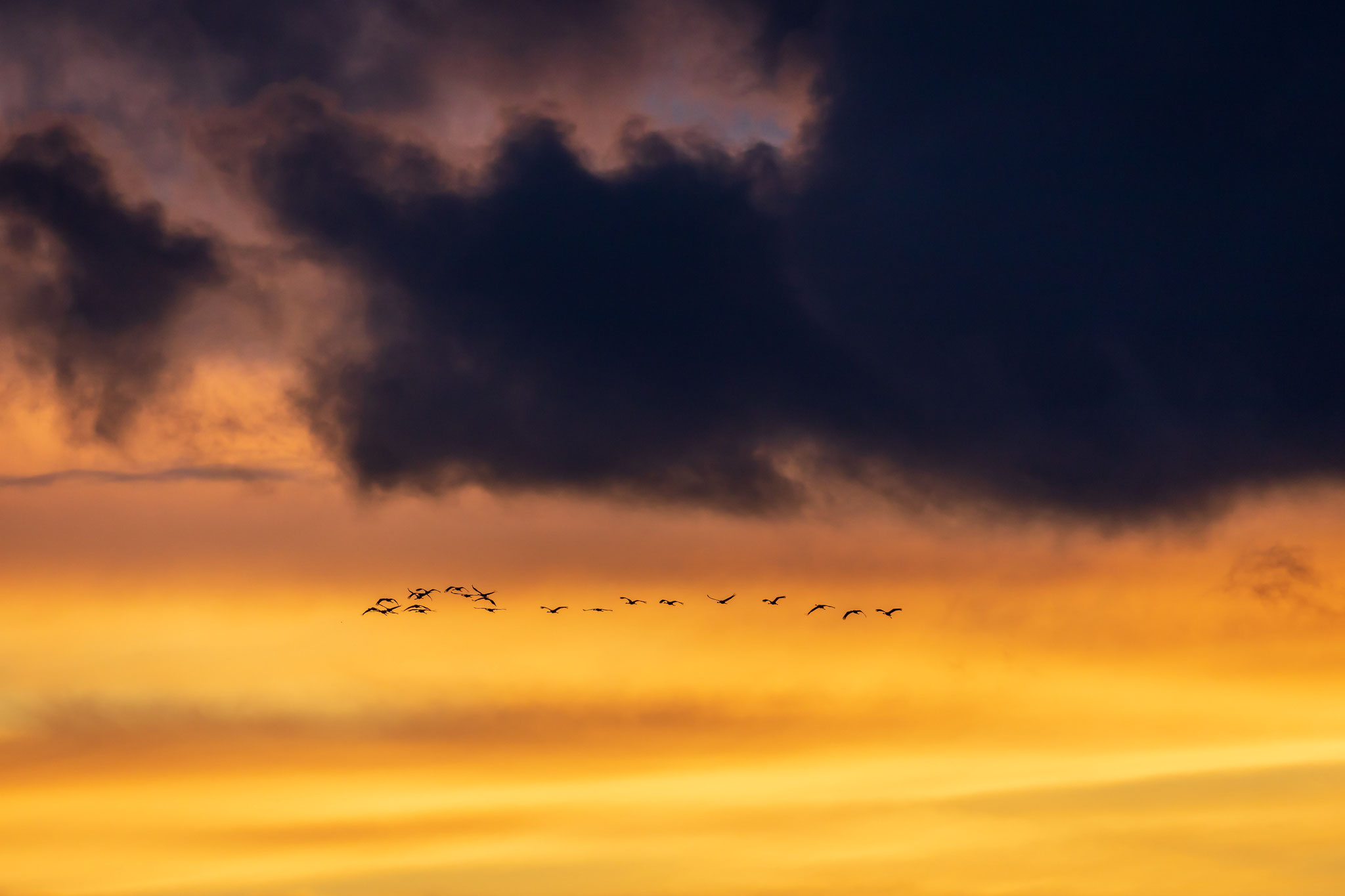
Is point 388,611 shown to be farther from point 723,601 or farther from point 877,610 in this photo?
point 877,610

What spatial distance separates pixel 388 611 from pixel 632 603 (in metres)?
52.0

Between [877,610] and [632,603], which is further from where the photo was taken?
[877,610]

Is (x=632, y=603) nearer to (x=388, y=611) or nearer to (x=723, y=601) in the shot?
(x=723, y=601)

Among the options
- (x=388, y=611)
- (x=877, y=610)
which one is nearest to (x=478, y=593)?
(x=388, y=611)

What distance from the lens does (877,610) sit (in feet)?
616

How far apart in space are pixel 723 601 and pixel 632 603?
2082 cm

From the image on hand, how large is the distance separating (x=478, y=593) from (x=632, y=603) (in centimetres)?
3242

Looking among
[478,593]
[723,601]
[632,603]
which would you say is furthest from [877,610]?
[478,593]

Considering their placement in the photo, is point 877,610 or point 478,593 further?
point 877,610

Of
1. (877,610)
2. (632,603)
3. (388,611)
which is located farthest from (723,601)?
(388,611)

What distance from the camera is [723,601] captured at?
166375 mm

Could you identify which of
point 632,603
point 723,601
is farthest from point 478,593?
point 723,601

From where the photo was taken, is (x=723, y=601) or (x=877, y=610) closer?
(x=723, y=601)

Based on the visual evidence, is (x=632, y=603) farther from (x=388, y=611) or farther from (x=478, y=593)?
(x=388, y=611)
